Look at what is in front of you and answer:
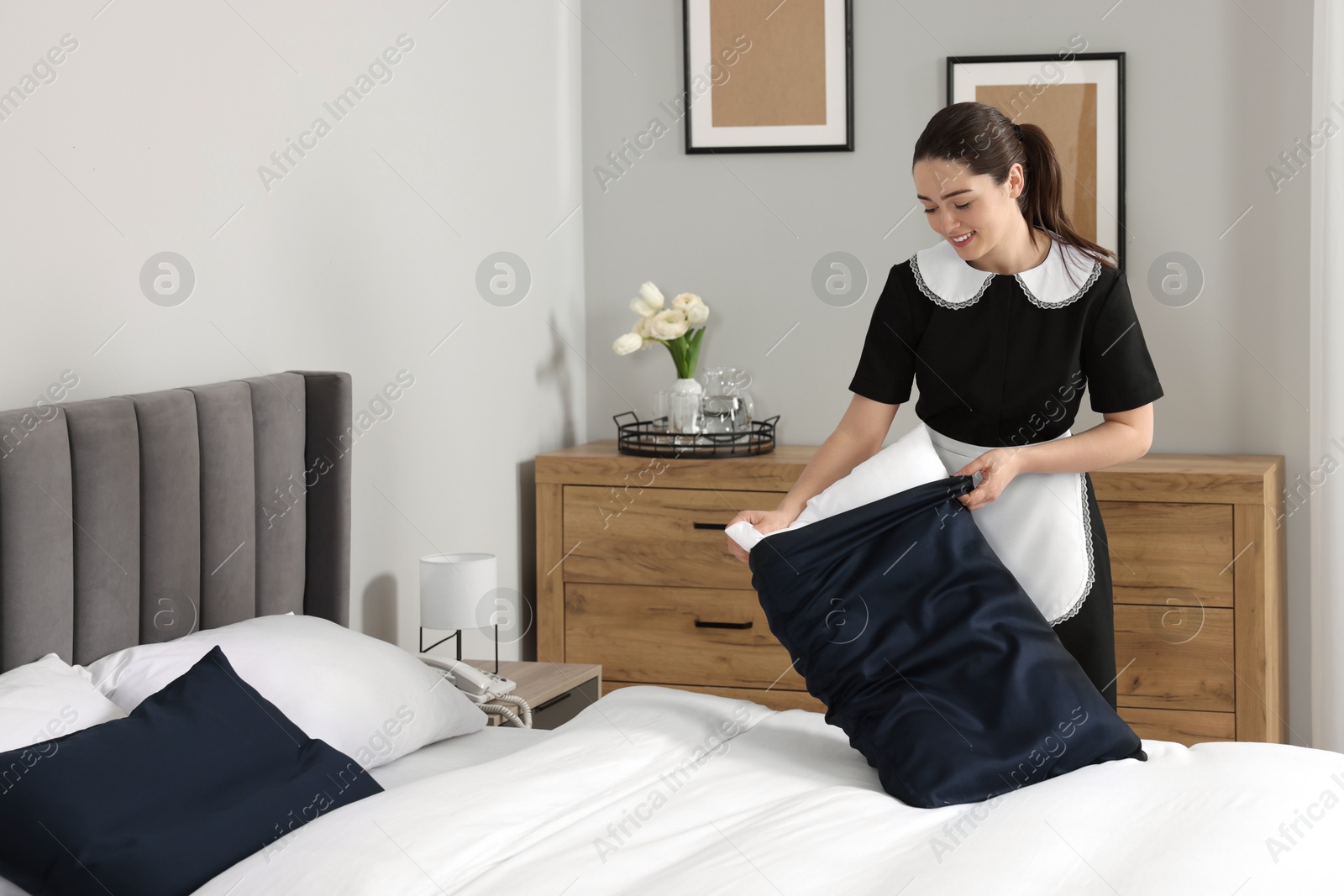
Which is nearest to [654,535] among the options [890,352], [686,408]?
[686,408]

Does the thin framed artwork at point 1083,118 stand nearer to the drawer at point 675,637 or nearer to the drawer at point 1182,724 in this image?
the drawer at point 1182,724

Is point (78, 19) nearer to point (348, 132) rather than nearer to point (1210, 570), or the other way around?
point (348, 132)

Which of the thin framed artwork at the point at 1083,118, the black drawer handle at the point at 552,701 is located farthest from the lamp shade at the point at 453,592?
the thin framed artwork at the point at 1083,118

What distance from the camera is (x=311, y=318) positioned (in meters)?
2.32

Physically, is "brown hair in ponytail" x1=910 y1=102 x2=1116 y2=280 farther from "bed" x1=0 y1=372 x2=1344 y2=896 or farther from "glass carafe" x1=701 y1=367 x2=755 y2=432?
"glass carafe" x1=701 y1=367 x2=755 y2=432

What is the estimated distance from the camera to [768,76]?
3377 mm

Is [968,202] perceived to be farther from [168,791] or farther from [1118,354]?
[168,791]

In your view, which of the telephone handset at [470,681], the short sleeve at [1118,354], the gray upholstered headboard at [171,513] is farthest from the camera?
the telephone handset at [470,681]

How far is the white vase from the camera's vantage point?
327 cm

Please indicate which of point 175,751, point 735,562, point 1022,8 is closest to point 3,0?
point 175,751

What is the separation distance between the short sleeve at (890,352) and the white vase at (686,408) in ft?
3.76

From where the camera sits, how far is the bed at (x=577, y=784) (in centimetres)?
130

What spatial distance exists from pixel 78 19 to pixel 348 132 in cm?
68

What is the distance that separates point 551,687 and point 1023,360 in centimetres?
114
